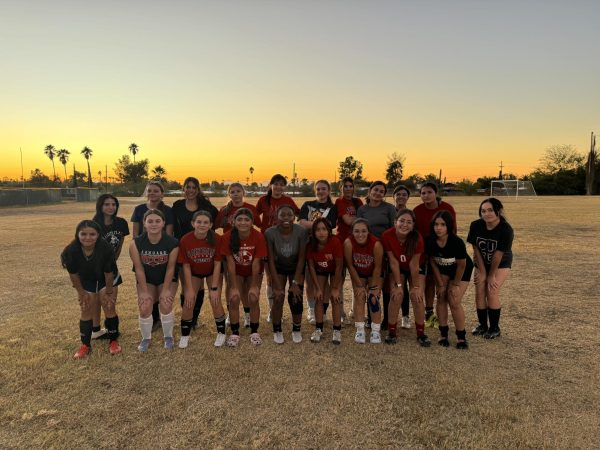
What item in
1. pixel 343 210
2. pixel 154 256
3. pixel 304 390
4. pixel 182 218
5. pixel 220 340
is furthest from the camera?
pixel 343 210

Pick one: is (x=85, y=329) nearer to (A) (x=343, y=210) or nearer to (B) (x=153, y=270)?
(B) (x=153, y=270)

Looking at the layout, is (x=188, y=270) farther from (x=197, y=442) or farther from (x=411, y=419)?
(x=411, y=419)

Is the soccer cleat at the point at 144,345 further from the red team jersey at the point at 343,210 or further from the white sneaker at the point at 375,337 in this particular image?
the red team jersey at the point at 343,210

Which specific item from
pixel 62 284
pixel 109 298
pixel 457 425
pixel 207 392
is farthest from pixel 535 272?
pixel 62 284

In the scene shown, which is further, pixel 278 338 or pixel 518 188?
pixel 518 188

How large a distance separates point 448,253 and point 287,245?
196cm

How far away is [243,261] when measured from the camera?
4.49m

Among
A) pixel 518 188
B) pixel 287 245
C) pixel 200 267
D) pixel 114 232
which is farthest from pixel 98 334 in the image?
pixel 518 188

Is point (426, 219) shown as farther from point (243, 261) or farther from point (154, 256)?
point (154, 256)

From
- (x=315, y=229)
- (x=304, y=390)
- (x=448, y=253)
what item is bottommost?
(x=304, y=390)

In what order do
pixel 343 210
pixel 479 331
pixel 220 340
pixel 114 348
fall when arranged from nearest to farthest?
pixel 114 348, pixel 220 340, pixel 479 331, pixel 343 210

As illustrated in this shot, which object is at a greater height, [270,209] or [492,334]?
[270,209]

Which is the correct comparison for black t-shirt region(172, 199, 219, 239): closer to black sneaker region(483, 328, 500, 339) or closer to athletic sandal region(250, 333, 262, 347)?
athletic sandal region(250, 333, 262, 347)

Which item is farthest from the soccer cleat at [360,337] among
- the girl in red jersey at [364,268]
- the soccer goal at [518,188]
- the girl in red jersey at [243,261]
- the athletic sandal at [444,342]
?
the soccer goal at [518,188]
